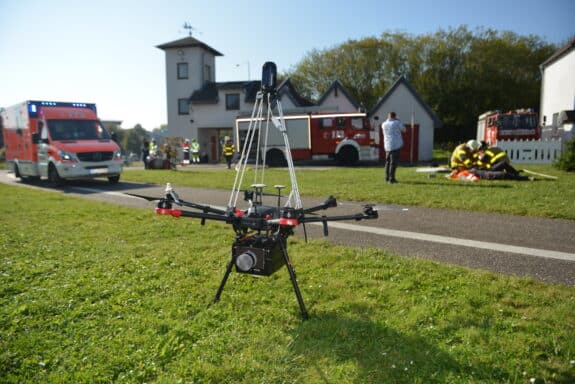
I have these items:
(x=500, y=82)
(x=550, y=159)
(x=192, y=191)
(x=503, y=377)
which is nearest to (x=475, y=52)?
(x=500, y=82)

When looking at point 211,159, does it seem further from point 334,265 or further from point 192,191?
point 334,265

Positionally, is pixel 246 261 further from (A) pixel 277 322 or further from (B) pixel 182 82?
(B) pixel 182 82

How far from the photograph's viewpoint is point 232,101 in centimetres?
3694

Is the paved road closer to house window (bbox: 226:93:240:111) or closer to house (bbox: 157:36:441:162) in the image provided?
house (bbox: 157:36:441:162)

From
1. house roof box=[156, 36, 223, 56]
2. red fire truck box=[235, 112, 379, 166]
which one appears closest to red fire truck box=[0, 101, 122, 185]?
red fire truck box=[235, 112, 379, 166]

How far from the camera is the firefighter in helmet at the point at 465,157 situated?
44.1ft

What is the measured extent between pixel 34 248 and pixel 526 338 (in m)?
6.31

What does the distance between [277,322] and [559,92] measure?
103 ft

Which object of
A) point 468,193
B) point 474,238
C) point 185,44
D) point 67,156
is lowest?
point 474,238

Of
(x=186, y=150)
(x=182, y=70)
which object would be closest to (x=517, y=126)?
(x=186, y=150)

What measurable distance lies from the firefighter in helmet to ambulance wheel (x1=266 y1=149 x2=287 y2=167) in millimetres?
13035

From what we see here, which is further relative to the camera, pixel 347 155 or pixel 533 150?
pixel 347 155

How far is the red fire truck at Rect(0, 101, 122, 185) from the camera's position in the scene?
14375 mm

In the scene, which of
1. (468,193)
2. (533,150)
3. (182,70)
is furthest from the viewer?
(182,70)
